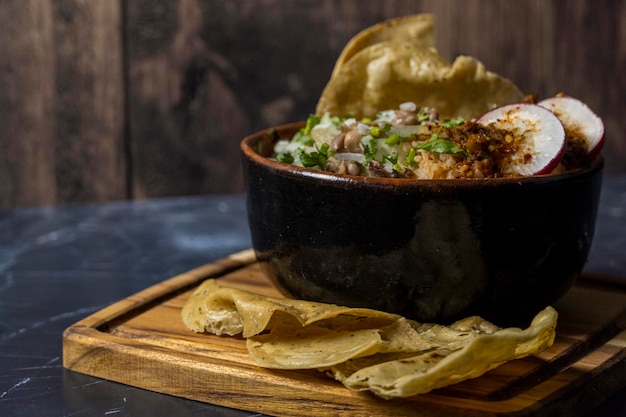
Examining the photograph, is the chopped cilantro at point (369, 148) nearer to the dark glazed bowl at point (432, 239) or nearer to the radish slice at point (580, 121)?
the dark glazed bowl at point (432, 239)

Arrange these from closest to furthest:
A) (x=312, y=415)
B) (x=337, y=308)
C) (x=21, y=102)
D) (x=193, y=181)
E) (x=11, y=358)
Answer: (x=312, y=415)
(x=337, y=308)
(x=11, y=358)
(x=21, y=102)
(x=193, y=181)

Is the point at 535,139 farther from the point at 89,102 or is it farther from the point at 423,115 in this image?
the point at 89,102

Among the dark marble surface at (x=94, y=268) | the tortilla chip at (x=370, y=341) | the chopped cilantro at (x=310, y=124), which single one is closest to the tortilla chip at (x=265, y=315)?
the tortilla chip at (x=370, y=341)

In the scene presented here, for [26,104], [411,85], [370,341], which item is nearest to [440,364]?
[370,341]

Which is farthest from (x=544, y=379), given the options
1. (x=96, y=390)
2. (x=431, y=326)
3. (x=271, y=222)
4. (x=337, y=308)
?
(x=96, y=390)

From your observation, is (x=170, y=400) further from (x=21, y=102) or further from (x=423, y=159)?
(x=21, y=102)

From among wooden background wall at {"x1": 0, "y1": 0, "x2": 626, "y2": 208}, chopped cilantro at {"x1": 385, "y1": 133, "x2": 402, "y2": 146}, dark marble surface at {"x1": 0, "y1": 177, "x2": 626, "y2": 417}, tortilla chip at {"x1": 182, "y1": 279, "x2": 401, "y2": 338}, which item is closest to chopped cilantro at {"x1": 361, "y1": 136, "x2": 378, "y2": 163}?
Result: chopped cilantro at {"x1": 385, "y1": 133, "x2": 402, "y2": 146}
